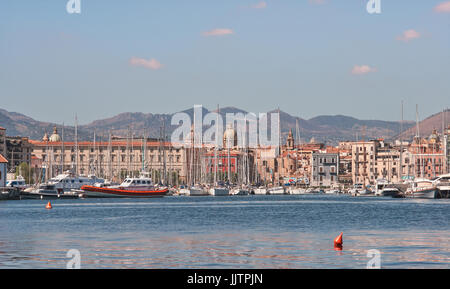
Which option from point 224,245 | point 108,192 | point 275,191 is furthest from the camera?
point 275,191

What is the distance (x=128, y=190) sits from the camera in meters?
124

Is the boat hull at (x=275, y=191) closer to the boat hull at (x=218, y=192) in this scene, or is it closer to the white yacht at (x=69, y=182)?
the boat hull at (x=218, y=192)

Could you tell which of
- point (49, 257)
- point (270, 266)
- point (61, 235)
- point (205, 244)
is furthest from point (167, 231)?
point (270, 266)

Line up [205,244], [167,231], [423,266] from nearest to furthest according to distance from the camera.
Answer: [423,266], [205,244], [167,231]

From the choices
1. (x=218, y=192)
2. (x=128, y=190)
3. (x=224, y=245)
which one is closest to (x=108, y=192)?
(x=128, y=190)

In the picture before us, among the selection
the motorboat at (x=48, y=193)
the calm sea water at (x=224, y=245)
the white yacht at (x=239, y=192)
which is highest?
the motorboat at (x=48, y=193)

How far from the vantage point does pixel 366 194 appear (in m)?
168

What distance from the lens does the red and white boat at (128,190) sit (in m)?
123

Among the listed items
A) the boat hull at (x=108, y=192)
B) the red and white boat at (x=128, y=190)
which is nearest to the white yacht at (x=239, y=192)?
the red and white boat at (x=128, y=190)

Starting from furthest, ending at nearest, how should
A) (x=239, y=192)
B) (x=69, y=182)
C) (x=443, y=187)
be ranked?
(x=239, y=192), (x=69, y=182), (x=443, y=187)

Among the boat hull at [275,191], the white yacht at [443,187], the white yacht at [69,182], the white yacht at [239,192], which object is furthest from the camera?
the boat hull at [275,191]

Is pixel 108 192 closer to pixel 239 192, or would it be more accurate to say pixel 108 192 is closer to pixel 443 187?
pixel 239 192
